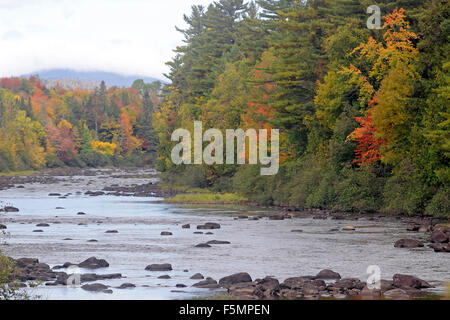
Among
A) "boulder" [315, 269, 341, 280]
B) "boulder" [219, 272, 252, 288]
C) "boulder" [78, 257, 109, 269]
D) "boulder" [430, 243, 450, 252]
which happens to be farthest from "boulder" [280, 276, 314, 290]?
"boulder" [430, 243, 450, 252]

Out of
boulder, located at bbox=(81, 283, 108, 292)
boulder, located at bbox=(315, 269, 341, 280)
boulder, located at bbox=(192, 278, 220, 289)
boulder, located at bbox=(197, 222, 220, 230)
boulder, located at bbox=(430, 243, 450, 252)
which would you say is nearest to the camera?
boulder, located at bbox=(81, 283, 108, 292)

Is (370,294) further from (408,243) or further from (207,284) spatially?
(408,243)

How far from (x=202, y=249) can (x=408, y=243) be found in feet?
34.1

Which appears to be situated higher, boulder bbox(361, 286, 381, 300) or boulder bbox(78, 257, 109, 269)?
boulder bbox(361, 286, 381, 300)

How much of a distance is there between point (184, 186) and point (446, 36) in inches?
2073

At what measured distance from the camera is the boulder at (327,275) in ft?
97.5

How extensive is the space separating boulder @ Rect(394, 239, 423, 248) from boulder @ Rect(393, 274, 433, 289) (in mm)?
11023

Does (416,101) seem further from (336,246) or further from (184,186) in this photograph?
(184,186)

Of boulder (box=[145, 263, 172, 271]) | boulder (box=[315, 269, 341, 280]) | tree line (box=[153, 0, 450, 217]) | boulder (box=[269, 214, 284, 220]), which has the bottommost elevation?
boulder (box=[269, 214, 284, 220])

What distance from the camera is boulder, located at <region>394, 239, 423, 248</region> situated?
3875 centimetres

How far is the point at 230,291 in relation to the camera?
26.8 m

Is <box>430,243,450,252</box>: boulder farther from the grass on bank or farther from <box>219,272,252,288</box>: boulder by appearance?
the grass on bank

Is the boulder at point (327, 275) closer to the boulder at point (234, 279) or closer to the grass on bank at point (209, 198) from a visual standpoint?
the boulder at point (234, 279)
